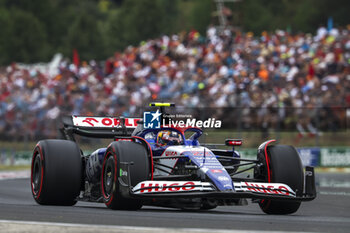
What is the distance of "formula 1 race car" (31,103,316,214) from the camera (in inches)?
357

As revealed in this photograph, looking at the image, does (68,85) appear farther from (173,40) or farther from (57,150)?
(57,150)

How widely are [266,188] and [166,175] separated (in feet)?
4.22

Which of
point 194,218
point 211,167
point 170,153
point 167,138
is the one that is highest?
point 167,138

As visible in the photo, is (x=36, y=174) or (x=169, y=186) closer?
(x=169, y=186)

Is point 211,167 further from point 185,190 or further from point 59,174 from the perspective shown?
point 59,174

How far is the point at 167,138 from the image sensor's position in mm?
10289

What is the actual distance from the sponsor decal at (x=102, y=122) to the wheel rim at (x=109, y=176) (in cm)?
201

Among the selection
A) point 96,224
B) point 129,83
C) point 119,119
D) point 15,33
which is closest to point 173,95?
point 129,83

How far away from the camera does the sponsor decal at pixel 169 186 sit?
29.5 feet

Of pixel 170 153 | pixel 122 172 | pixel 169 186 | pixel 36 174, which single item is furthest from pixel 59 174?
pixel 169 186

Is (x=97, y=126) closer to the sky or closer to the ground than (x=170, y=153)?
closer to the sky

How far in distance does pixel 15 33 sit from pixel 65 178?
53.8 m

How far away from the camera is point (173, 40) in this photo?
94.3 ft

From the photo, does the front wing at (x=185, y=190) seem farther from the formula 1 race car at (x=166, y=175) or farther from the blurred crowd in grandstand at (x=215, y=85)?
the blurred crowd in grandstand at (x=215, y=85)
